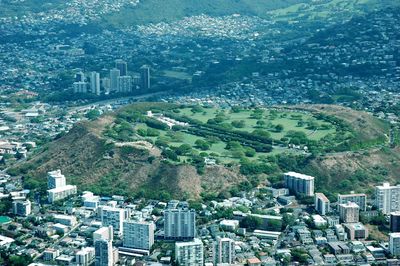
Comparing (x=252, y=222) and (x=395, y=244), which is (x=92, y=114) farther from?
(x=395, y=244)

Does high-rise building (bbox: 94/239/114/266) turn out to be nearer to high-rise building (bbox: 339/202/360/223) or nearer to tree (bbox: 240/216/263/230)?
tree (bbox: 240/216/263/230)

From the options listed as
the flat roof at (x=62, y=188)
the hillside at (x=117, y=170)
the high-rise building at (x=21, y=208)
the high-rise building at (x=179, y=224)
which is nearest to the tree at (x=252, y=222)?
the high-rise building at (x=179, y=224)

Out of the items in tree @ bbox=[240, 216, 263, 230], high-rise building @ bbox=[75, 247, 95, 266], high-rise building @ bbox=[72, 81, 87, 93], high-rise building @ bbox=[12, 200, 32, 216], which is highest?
high-rise building @ bbox=[72, 81, 87, 93]

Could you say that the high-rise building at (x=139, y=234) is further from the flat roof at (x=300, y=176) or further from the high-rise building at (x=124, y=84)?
the high-rise building at (x=124, y=84)

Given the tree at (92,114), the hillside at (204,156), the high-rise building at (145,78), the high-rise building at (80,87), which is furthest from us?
the high-rise building at (145,78)

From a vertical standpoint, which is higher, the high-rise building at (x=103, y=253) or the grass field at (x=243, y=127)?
the grass field at (x=243, y=127)

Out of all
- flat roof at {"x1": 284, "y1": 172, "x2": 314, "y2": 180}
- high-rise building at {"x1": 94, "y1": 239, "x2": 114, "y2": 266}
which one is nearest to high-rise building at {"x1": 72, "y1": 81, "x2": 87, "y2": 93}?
flat roof at {"x1": 284, "y1": 172, "x2": 314, "y2": 180}

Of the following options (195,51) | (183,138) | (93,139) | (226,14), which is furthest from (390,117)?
(226,14)
